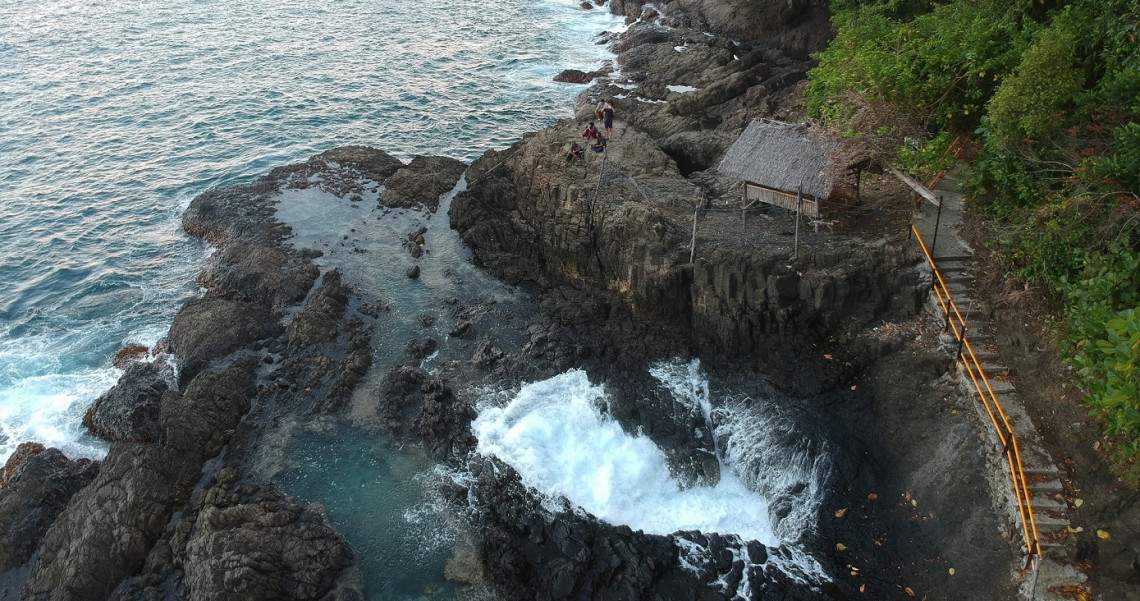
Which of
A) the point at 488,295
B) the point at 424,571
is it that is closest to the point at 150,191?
the point at 488,295

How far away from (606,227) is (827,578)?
14.5 m

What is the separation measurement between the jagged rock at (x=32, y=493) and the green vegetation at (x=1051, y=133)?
89.3ft

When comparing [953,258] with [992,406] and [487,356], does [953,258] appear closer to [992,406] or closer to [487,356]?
[992,406]

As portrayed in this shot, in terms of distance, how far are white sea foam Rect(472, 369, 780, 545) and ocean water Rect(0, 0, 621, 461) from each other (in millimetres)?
14353

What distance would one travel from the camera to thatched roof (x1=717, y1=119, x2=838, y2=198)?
22203mm

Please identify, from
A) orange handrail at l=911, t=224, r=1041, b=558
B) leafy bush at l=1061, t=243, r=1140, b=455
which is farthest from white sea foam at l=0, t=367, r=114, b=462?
leafy bush at l=1061, t=243, r=1140, b=455

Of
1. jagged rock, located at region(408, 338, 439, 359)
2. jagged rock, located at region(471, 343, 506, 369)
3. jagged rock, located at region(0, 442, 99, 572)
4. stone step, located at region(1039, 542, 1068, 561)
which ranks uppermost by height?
stone step, located at region(1039, 542, 1068, 561)

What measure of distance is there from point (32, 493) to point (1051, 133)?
31463 mm

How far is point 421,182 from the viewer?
34.7 meters

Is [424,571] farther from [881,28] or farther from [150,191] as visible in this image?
[150,191]

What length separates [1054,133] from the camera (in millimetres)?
18781

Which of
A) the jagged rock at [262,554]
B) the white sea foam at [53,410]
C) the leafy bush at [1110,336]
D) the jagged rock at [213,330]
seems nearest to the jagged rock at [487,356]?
the jagged rock at [262,554]

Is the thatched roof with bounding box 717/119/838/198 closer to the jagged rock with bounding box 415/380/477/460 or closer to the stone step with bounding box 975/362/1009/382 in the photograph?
the stone step with bounding box 975/362/1009/382

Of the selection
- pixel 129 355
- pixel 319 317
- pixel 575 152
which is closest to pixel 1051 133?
pixel 575 152
